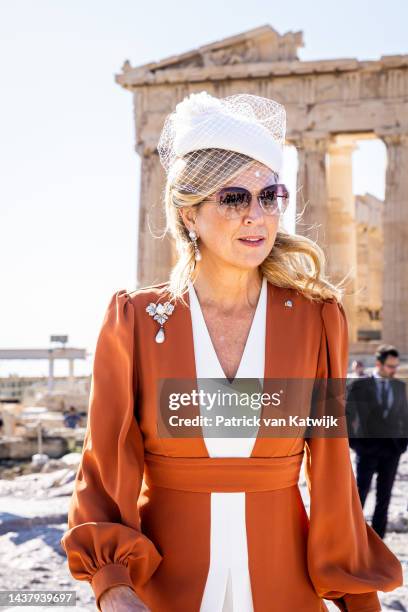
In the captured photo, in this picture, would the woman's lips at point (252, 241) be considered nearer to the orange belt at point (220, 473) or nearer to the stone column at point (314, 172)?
the orange belt at point (220, 473)

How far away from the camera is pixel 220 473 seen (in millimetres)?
2441

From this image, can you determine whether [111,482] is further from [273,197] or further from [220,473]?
[273,197]

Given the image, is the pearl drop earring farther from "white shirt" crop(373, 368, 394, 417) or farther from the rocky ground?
"white shirt" crop(373, 368, 394, 417)

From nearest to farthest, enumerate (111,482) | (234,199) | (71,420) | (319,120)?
(111,482)
(234,199)
(71,420)
(319,120)

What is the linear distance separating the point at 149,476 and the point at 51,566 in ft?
8.73

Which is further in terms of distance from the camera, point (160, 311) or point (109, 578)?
point (160, 311)

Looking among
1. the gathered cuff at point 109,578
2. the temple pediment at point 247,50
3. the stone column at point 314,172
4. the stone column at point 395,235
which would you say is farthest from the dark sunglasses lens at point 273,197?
the temple pediment at point 247,50

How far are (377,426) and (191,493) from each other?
466 cm

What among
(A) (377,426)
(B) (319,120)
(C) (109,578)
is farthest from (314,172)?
(C) (109,578)

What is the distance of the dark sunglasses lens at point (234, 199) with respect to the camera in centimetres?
255

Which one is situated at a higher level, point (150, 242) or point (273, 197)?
point (150, 242)

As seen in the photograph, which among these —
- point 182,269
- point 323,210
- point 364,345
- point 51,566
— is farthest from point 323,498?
point 323,210

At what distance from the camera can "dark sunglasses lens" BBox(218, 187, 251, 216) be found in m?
2.55

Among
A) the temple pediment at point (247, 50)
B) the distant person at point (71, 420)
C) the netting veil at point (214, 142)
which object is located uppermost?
the temple pediment at point (247, 50)
